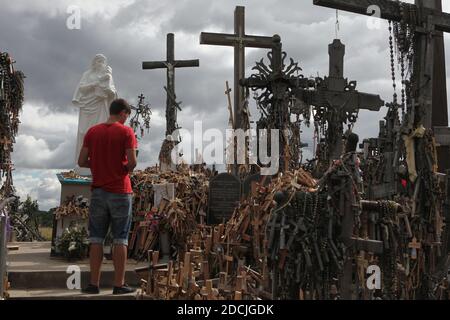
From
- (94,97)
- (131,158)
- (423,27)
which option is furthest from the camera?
(94,97)

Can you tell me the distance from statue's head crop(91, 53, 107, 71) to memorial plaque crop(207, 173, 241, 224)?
407cm

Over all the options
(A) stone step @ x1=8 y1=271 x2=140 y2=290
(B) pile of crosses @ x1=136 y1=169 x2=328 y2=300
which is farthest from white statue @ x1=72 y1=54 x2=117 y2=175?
(A) stone step @ x1=8 y1=271 x2=140 y2=290

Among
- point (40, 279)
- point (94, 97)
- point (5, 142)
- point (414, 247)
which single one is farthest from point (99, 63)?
point (414, 247)

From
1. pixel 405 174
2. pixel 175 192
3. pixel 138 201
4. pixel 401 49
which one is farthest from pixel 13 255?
pixel 401 49

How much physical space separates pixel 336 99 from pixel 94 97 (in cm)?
515

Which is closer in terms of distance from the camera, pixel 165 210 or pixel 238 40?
pixel 165 210

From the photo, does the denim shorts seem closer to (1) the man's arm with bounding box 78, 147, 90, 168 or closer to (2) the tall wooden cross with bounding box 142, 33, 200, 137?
(1) the man's arm with bounding box 78, 147, 90, 168

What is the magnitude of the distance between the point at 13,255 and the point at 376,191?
5925 millimetres

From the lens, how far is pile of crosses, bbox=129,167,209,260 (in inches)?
355

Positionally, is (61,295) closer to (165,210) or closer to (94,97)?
(165,210)

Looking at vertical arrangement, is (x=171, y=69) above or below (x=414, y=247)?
above

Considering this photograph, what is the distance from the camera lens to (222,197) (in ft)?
31.4

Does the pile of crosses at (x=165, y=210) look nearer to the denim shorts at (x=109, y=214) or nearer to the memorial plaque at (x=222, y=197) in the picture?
the memorial plaque at (x=222, y=197)
